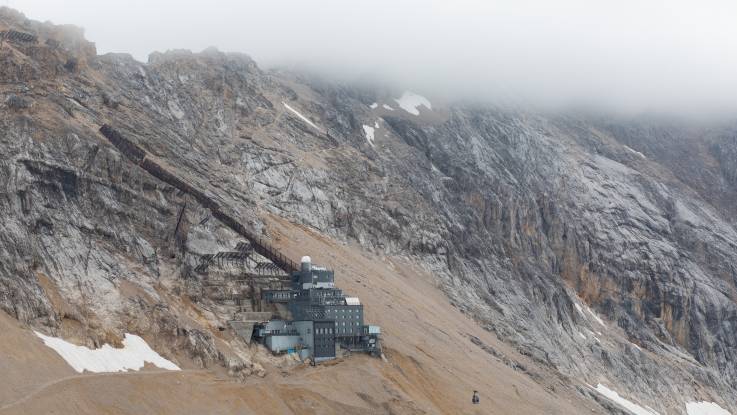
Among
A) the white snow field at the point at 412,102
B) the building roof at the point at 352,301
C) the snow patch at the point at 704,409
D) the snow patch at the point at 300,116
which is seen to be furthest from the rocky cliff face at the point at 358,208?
the building roof at the point at 352,301

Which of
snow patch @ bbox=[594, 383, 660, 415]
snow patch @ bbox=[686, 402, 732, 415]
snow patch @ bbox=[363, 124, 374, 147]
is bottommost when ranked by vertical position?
snow patch @ bbox=[686, 402, 732, 415]

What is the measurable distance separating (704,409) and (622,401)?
20086mm

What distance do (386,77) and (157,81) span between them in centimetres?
6928

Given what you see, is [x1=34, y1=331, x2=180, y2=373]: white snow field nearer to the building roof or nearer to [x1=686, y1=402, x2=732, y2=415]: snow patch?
the building roof

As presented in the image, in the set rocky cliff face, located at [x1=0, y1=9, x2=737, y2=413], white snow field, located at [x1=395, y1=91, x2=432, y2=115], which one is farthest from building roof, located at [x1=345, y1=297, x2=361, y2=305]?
white snow field, located at [x1=395, y1=91, x2=432, y2=115]

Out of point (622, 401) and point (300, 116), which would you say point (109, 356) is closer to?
point (300, 116)

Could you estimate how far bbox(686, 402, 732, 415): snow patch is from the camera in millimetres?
138125

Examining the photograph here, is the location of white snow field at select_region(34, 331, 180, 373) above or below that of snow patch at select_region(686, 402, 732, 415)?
above

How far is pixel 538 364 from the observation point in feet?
395

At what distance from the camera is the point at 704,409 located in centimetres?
13975

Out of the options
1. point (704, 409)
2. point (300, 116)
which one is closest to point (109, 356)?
point (300, 116)

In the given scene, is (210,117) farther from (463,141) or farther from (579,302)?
(579,302)

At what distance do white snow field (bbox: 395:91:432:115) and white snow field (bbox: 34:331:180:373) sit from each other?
343 ft

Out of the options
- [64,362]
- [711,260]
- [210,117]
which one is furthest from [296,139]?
[711,260]
